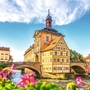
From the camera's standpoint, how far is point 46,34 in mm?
44312

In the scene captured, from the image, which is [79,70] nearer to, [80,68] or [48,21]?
[80,68]

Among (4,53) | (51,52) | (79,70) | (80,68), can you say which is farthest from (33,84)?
(4,53)

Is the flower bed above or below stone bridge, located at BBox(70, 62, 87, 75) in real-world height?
below

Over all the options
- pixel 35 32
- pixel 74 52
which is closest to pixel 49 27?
pixel 35 32

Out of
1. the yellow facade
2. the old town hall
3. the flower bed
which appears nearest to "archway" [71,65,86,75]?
the old town hall

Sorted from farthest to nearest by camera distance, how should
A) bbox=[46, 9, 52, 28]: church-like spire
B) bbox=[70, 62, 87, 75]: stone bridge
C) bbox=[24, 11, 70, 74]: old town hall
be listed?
bbox=[46, 9, 52, 28]: church-like spire < bbox=[70, 62, 87, 75]: stone bridge < bbox=[24, 11, 70, 74]: old town hall

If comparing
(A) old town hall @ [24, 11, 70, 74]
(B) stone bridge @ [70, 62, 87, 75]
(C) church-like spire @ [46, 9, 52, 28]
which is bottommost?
(B) stone bridge @ [70, 62, 87, 75]

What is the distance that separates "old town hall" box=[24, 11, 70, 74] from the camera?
128ft

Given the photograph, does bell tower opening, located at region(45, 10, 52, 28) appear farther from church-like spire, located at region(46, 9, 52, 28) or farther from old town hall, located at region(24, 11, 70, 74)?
old town hall, located at region(24, 11, 70, 74)

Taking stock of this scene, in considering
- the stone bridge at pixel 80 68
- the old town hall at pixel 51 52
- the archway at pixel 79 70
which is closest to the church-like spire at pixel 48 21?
the old town hall at pixel 51 52

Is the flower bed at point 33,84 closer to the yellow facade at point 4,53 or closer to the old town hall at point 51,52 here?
the old town hall at point 51,52

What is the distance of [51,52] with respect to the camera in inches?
1535

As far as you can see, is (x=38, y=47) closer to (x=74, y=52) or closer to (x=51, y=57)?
(x=51, y=57)

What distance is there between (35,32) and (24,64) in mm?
11152
